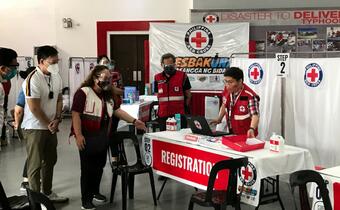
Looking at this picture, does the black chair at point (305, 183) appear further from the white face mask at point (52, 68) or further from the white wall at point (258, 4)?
the white wall at point (258, 4)

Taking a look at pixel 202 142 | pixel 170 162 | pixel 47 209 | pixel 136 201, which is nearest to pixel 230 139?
pixel 202 142

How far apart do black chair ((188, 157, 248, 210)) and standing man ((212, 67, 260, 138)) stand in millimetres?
760

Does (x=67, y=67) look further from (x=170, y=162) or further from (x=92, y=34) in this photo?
(x=170, y=162)

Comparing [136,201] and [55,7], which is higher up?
[55,7]

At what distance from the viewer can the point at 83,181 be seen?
12.6 feet

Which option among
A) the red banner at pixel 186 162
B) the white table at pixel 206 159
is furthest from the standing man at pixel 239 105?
the red banner at pixel 186 162

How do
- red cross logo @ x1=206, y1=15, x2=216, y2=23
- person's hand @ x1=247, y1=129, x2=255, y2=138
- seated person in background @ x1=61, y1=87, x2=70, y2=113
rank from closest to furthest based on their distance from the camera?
person's hand @ x1=247, y1=129, x2=255, y2=138
red cross logo @ x1=206, y1=15, x2=216, y2=23
seated person in background @ x1=61, y1=87, x2=70, y2=113

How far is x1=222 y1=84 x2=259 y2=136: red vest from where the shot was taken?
153 inches

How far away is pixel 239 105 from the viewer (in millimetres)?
3932

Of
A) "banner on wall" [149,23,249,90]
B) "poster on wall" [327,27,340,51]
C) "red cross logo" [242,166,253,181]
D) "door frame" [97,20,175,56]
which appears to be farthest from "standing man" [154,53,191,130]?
"door frame" [97,20,175,56]

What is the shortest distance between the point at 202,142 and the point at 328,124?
1551 millimetres

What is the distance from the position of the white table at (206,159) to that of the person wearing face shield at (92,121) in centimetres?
47

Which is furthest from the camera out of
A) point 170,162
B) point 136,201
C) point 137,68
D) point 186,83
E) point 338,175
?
point 137,68

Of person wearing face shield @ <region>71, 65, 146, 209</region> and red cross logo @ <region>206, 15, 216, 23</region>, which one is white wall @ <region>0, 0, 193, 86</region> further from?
person wearing face shield @ <region>71, 65, 146, 209</region>
